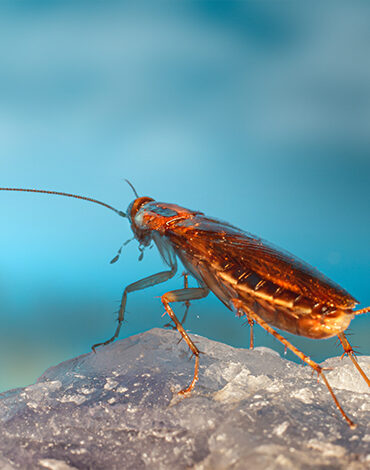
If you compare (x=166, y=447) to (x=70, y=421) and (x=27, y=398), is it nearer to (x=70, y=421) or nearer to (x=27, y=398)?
(x=70, y=421)

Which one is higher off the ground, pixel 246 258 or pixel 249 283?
pixel 246 258

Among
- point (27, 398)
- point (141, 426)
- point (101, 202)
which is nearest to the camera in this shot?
point (141, 426)

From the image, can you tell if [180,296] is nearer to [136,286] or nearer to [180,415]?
[136,286]

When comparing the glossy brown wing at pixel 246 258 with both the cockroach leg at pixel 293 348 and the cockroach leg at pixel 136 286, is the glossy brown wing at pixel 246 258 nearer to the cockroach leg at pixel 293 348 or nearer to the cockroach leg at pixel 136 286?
the cockroach leg at pixel 293 348

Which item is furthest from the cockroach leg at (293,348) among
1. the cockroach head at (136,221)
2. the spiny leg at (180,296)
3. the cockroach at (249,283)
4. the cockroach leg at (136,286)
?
the cockroach head at (136,221)

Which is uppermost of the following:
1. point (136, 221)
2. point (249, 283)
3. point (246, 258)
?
point (136, 221)

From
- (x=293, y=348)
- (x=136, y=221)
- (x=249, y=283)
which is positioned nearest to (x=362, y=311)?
(x=293, y=348)

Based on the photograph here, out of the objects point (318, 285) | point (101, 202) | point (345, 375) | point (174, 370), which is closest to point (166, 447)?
point (174, 370)
